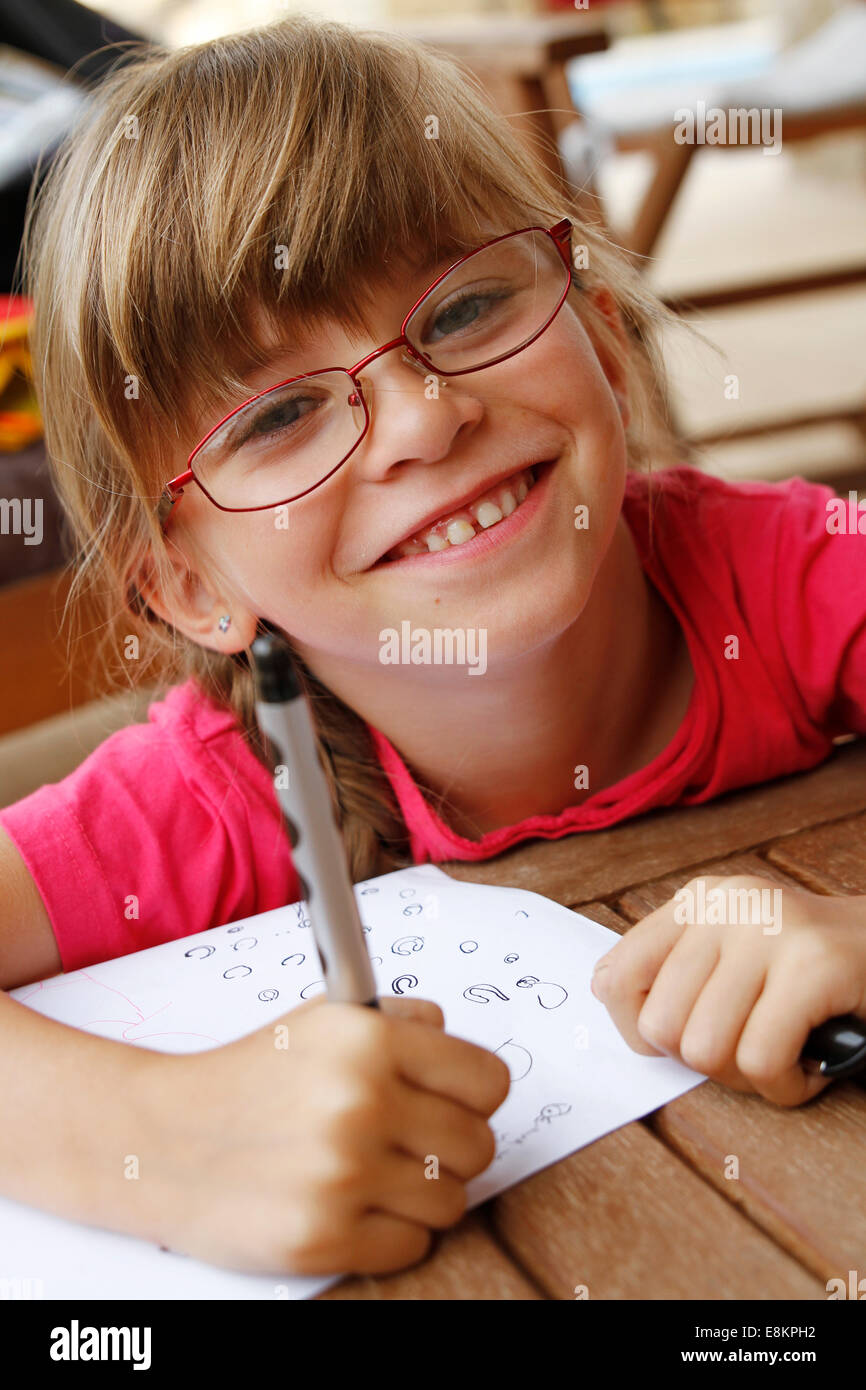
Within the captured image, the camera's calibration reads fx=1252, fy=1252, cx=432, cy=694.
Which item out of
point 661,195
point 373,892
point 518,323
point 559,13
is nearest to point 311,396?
point 518,323

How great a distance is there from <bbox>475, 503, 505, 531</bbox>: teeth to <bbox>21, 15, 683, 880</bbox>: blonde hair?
0.13 meters

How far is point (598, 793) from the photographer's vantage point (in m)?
0.87

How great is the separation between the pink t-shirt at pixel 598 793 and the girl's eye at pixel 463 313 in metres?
0.26

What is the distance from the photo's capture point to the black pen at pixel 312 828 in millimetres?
365

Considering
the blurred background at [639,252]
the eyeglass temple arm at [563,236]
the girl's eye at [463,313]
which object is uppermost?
the eyeglass temple arm at [563,236]

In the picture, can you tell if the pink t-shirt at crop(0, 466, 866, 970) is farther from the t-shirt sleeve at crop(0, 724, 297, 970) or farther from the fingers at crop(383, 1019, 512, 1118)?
the fingers at crop(383, 1019, 512, 1118)

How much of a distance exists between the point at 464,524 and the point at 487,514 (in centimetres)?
2

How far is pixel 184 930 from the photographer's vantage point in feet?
2.64

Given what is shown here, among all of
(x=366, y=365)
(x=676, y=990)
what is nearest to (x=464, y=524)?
(x=366, y=365)

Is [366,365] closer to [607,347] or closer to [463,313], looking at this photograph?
[463,313]

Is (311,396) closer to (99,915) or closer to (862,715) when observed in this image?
(99,915)

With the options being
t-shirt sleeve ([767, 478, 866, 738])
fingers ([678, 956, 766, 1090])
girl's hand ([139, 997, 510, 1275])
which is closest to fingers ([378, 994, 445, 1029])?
girl's hand ([139, 997, 510, 1275])

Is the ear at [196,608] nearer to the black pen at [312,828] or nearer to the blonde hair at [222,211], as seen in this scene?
the blonde hair at [222,211]

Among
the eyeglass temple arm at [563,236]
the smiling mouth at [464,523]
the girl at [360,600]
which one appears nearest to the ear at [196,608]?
the girl at [360,600]
